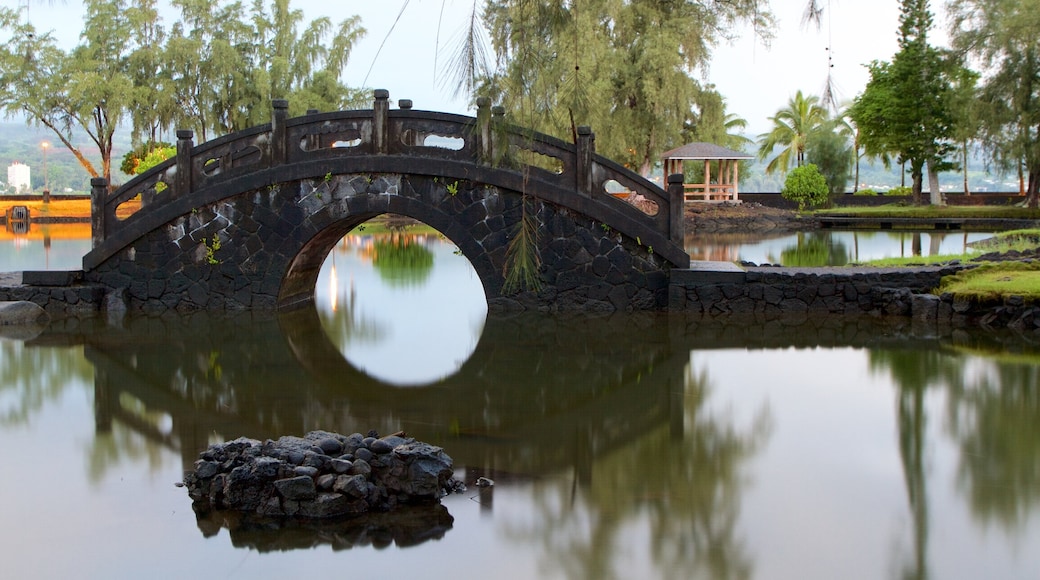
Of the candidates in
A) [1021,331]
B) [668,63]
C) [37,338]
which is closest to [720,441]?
[1021,331]

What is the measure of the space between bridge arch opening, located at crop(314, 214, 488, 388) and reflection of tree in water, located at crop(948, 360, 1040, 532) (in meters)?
4.22

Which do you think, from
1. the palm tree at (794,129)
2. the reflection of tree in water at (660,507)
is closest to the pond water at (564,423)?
the reflection of tree in water at (660,507)

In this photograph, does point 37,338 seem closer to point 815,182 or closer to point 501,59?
point 501,59

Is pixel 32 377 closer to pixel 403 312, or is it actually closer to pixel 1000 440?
pixel 403 312

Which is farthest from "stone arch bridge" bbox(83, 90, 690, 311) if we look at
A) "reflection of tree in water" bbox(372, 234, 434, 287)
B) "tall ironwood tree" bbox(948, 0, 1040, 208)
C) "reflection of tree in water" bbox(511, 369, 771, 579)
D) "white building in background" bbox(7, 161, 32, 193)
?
"white building in background" bbox(7, 161, 32, 193)

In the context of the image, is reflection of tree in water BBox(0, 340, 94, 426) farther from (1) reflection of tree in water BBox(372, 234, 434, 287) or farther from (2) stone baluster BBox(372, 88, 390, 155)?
(1) reflection of tree in water BBox(372, 234, 434, 287)

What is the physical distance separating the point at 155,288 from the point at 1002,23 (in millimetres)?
24021

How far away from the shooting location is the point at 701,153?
3369 cm

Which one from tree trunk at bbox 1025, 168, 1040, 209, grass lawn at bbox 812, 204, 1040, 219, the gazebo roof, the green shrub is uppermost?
the gazebo roof

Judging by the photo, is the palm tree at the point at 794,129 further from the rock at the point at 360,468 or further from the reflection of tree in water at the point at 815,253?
the rock at the point at 360,468

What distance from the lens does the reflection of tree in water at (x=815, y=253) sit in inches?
731

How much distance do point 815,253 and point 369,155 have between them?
11472 millimetres

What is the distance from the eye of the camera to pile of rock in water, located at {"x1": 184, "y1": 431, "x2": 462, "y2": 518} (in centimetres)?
547

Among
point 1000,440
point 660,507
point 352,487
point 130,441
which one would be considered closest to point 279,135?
point 130,441
